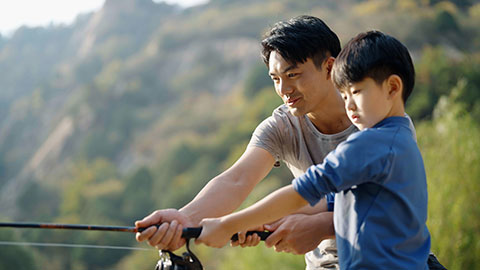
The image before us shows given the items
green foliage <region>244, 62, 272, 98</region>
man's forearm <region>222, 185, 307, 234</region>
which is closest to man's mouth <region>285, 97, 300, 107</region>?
man's forearm <region>222, 185, 307, 234</region>

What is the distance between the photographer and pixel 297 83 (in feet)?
6.07

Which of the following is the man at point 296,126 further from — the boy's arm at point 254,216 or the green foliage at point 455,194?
the green foliage at point 455,194

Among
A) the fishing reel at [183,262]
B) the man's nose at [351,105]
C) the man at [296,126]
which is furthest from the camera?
the man at [296,126]

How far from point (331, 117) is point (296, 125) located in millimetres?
115

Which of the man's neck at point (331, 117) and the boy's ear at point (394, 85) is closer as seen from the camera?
the boy's ear at point (394, 85)

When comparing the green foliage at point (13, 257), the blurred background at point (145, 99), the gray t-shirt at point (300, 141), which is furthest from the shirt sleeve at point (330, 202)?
the green foliage at point (13, 257)

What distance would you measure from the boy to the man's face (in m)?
0.47

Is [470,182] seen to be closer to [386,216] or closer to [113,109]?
[386,216]

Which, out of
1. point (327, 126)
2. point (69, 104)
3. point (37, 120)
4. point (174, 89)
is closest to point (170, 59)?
point (174, 89)

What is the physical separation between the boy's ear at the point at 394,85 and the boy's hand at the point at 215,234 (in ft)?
1.58

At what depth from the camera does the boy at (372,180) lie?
1.25m

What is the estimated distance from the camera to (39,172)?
3500cm

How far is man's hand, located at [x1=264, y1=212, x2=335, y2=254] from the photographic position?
165 cm

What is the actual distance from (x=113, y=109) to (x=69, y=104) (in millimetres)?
3601
